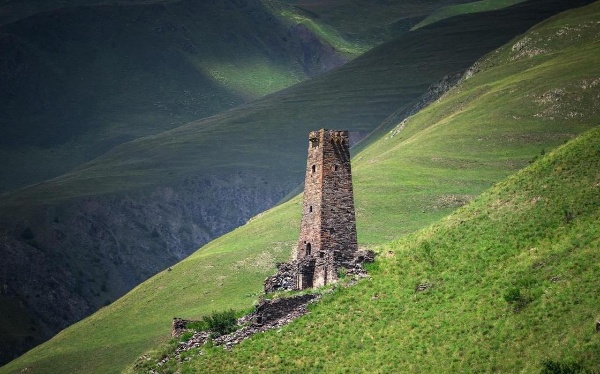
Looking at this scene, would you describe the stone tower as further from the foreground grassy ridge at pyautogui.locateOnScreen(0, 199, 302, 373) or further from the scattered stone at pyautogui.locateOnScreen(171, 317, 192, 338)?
the foreground grassy ridge at pyautogui.locateOnScreen(0, 199, 302, 373)

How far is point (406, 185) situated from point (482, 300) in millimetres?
80932

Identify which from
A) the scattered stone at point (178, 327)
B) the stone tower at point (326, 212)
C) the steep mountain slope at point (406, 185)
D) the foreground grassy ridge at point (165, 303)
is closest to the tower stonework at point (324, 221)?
the stone tower at point (326, 212)

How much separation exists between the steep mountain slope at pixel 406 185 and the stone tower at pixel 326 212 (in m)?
33.5

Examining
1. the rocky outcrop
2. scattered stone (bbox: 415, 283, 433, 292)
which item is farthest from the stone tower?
scattered stone (bbox: 415, 283, 433, 292)

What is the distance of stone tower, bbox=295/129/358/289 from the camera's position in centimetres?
6212

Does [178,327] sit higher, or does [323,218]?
[323,218]

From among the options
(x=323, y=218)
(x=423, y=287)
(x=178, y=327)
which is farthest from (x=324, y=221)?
(x=178, y=327)

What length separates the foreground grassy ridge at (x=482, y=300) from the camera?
46312 millimetres

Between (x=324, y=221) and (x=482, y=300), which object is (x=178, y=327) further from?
(x=482, y=300)

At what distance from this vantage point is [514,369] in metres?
44.8

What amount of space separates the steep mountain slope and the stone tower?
110ft

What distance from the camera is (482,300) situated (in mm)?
51375

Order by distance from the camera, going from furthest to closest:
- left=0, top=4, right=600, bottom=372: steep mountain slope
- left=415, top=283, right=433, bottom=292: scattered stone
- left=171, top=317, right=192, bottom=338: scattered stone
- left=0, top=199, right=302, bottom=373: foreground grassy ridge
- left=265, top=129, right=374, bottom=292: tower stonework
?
1. left=0, top=4, right=600, bottom=372: steep mountain slope
2. left=0, top=199, right=302, bottom=373: foreground grassy ridge
3. left=265, top=129, right=374, bottom=292: tower stonework
4. left=171, top=317, right=192, bottom=338: scattered stone
5. left=415, top=283, right=433, bottom=292: scattered stone

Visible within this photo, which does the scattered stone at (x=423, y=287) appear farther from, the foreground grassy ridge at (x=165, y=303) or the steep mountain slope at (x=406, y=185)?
the foreground grassy ridge at (x=165, y=303)
